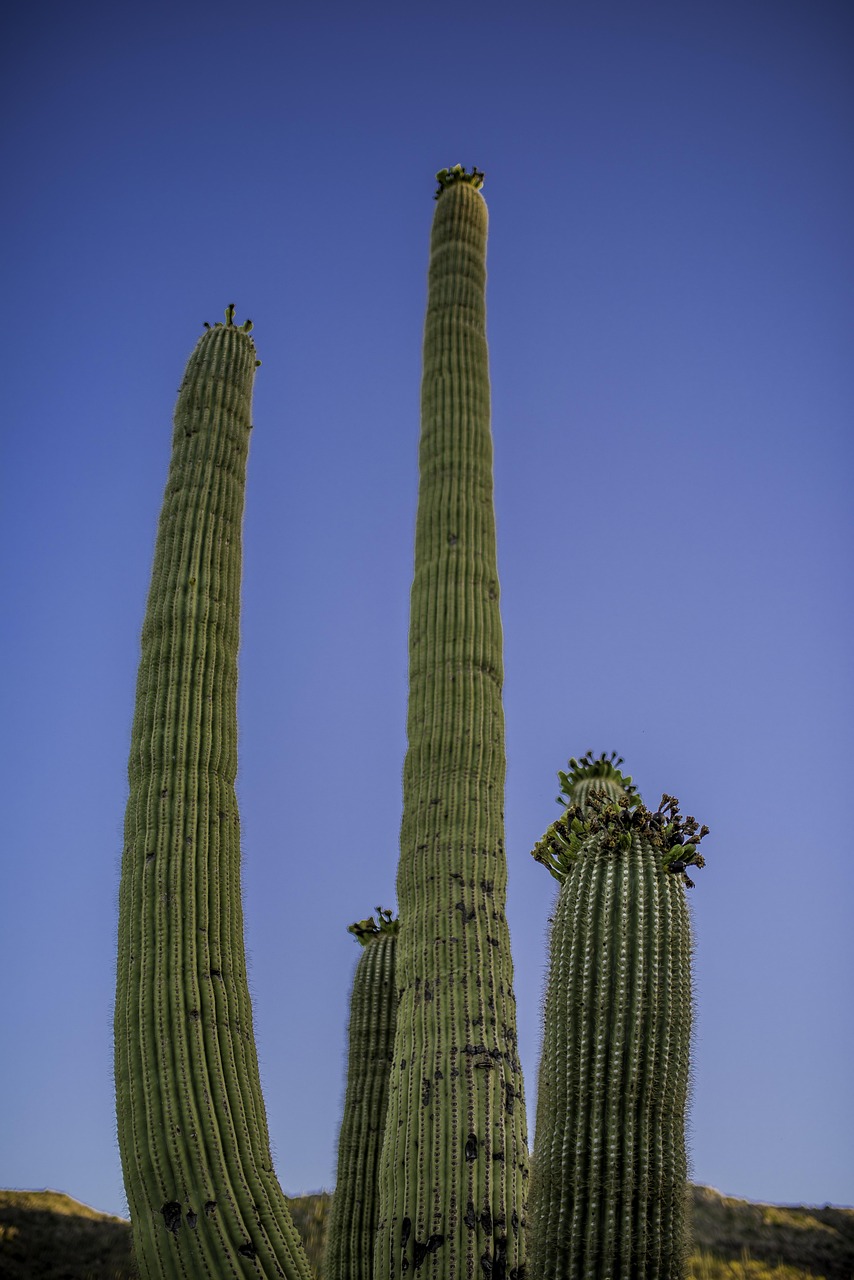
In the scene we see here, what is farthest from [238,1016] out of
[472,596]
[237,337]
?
[237,337]

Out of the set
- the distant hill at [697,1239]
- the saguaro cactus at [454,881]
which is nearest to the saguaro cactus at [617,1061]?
the saguaro cactus at [454,881]

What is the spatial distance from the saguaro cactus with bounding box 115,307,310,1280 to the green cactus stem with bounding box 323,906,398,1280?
3.16ft

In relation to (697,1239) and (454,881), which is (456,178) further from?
(697,1239)

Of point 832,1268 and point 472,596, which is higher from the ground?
point 472,596

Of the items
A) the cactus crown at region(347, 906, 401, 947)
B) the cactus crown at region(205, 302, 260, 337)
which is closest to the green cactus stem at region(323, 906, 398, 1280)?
the cactus crown at region(347, 906, 401, 947)

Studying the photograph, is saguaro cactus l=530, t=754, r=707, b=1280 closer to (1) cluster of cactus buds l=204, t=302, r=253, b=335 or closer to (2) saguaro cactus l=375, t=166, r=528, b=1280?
(2) saguaro cactus l=375, t=166, r=528, b=1280

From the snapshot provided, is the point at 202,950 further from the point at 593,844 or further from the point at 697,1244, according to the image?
the point at 697,1244

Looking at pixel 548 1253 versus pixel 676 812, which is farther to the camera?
pixel 676 812

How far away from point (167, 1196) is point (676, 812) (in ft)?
8.84

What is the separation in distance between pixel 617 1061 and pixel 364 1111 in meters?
2.72

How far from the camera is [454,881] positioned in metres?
6.10

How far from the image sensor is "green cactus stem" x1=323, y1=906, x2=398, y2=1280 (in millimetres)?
6078

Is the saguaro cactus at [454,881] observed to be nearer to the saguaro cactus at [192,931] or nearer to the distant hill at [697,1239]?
the saguaro cactus at [192,931]

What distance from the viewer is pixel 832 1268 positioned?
8750 mm
